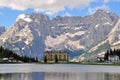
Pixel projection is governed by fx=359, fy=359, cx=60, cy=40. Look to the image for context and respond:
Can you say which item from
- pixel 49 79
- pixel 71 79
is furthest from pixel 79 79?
pixel 49 79

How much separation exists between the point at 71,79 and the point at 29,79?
1187cm

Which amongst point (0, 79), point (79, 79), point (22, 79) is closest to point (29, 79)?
point (22, 79)

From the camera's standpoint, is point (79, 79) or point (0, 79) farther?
point (79, 79)

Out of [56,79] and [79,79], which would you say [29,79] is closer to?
[56,79]

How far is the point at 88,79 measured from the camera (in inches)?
3740

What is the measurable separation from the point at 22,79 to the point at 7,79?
3858 mm

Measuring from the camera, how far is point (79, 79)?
9625 cm

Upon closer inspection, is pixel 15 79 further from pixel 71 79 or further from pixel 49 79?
pixel 71 79

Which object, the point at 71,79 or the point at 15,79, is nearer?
the point at 15,79

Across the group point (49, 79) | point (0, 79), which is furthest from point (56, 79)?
point (0, 79)

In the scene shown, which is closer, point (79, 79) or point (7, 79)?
point (7, 79)

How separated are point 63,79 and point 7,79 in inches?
582

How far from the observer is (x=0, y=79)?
8950 centimetres

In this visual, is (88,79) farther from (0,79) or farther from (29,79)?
(0,79)
